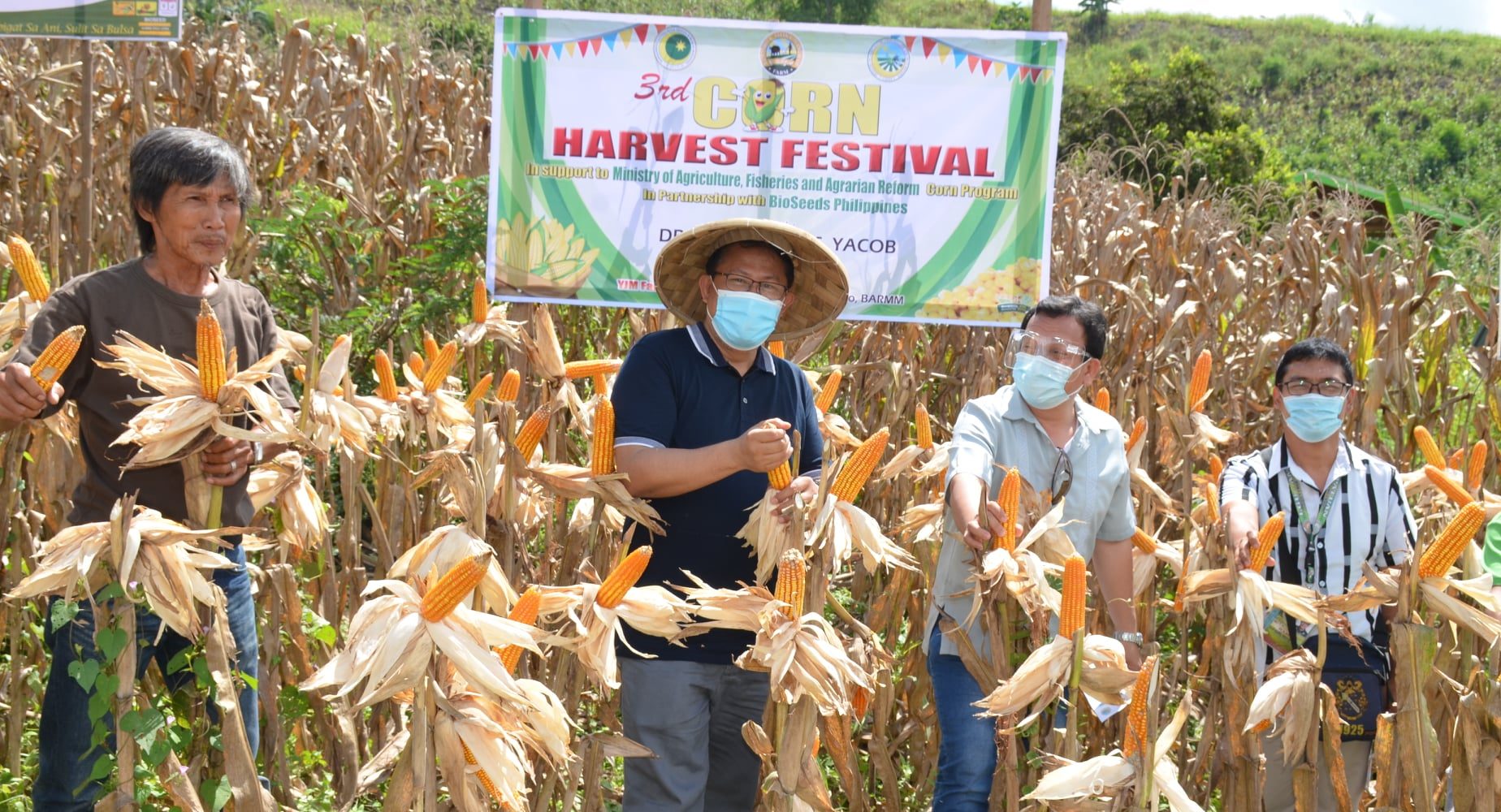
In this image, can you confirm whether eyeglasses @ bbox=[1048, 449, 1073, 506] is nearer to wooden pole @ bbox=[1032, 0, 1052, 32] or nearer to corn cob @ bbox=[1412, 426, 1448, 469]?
corn cob @ bbox=[1412, 426, 1448, 469]

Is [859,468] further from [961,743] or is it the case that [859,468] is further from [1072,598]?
[961,743]

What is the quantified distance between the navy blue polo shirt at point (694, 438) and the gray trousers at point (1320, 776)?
1.33 meters

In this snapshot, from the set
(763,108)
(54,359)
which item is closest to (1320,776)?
(763,108)

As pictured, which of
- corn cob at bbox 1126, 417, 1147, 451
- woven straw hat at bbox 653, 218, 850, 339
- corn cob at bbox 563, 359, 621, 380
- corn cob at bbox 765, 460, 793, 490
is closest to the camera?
corn cob at bbox 765, 460, 793, 490

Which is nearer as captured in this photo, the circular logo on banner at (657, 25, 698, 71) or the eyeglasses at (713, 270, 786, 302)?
the eyeglasses at (713, 270, 786, 302)

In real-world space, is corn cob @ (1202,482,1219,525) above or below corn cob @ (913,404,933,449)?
below

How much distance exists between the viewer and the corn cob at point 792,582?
219 centimetres

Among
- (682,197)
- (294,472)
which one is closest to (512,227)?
(682,197)

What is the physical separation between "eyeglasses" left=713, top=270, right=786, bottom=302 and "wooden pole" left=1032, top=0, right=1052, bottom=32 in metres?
1.96

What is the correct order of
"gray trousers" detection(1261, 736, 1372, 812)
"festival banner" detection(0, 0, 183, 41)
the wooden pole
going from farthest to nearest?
the wooden pole < "festival banner" detection(0, 0, 183, 41) < "gray trousers" detection(1261, 736, 1372, 812)

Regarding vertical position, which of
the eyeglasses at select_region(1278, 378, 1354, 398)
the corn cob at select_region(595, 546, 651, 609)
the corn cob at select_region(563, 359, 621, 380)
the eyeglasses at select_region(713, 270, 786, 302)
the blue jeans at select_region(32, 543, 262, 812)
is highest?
the eyeglasses at select_region(713, 270, 786, 302)

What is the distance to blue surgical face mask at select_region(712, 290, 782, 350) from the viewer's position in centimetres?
272

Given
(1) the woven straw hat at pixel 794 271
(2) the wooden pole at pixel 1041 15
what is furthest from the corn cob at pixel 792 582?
(2) the wooden pole at pixel 1041 15

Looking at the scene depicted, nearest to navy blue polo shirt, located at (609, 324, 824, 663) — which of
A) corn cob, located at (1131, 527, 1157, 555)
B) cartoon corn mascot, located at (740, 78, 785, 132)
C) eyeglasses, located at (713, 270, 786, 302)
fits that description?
eyeglasses, located at (713, 270, 786, 302)
